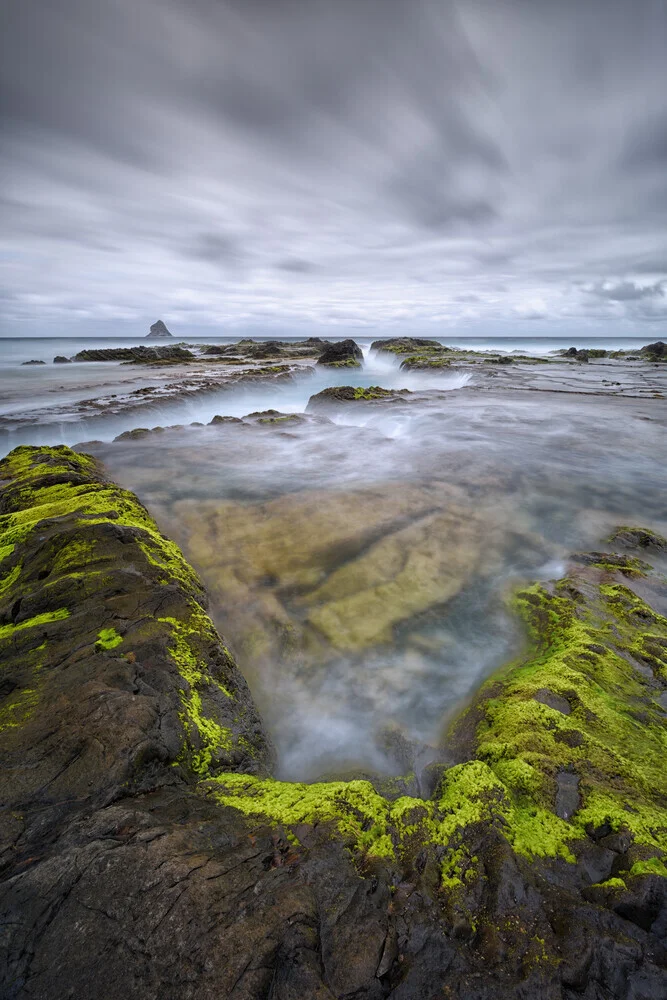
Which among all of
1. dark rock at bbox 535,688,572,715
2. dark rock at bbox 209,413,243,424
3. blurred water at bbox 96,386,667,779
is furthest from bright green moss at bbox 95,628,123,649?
dark rock at bbox 209,413,243,424

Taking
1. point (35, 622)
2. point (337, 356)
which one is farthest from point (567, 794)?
point (337, 356)

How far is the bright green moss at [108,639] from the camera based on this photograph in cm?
350

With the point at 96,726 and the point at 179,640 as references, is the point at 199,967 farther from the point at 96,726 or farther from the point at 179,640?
the point at 179,640

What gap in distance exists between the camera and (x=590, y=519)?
26.3 feet

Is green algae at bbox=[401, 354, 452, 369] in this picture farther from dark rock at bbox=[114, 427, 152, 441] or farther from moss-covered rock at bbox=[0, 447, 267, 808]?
moss-covered rock at bbox=[0, 447, 267, 808]

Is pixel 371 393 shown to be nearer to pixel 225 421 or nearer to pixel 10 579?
pixel 225 421

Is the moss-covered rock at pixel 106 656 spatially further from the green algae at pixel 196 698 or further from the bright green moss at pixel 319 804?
the bright green moss at pixel 319 804

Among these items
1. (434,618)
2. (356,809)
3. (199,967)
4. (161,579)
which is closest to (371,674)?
(434,618)

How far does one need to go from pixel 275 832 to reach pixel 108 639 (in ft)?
6.74

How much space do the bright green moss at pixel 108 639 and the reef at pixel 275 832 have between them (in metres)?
0.02

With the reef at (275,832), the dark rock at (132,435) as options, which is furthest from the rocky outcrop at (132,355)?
the reef at (275,832)

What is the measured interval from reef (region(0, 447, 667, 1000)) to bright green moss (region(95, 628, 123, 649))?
0.02 m

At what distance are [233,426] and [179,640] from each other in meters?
13.2

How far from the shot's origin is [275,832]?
251 centimetres
